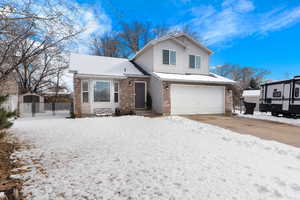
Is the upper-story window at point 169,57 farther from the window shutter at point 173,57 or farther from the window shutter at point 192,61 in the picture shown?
the window shutter at point 192,61

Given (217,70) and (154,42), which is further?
(217,70)

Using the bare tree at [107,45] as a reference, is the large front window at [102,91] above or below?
below

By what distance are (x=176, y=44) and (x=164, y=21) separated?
37.9 ft

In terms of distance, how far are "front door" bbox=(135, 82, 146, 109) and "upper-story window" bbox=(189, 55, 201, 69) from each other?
4.34 m

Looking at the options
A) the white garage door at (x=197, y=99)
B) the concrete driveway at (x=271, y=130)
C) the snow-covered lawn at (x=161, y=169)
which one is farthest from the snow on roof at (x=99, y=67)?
the concrete driveway at (x=271, y=130)

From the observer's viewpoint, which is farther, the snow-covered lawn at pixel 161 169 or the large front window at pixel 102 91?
the large front window at pixel 102 91

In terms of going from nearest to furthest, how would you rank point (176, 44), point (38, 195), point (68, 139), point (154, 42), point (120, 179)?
1. point (38, 195)
2. point (120, 179)
3. point (68, 139)
4. point (154, 42)
5. point (176, 44)

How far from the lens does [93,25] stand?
640 centimetres

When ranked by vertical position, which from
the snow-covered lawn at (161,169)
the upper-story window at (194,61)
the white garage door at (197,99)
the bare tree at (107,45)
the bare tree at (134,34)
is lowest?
the snow-covered lawn at (161,169)

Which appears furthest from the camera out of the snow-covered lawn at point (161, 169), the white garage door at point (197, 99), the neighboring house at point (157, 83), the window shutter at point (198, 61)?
the window shutter at point (198, 61)

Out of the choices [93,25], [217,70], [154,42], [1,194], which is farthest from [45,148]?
[217,70]

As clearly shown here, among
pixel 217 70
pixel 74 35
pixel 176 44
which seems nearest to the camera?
pixel 74 35

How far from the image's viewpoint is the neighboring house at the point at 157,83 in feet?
31.7

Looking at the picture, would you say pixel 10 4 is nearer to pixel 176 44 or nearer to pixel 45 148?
pixel 45 148
